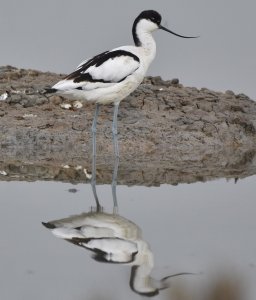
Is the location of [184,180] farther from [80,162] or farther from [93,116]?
[93,116]

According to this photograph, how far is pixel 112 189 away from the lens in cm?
1045

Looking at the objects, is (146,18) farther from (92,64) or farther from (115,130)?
(115,130)

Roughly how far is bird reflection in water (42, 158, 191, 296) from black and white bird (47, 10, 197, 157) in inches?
77.1

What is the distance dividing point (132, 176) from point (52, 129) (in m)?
1.72

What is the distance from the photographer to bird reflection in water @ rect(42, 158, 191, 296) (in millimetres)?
7570

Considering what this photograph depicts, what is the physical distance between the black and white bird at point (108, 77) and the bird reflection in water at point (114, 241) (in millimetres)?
1958

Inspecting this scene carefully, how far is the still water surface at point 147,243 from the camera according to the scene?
736cm

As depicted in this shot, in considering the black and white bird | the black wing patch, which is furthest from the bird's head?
the black wing patch

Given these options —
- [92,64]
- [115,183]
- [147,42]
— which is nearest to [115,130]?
[92,64]

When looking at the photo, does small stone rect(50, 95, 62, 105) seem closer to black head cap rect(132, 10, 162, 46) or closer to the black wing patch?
black head cap rect(132, 10, 162, 46)

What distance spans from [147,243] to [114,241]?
10.5 inches

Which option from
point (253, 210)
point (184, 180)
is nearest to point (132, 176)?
point (184, 180)

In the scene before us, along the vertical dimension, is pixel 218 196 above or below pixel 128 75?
below

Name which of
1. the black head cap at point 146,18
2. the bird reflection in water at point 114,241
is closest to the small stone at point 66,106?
the black head cap at point 146,18
